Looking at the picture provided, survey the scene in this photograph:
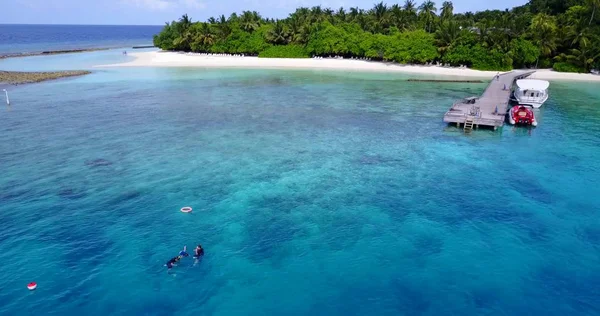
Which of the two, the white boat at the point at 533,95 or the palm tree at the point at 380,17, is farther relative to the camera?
the palm tree at the point at 380,17

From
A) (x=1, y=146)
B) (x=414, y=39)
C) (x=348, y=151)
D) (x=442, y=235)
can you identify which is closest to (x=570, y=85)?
(x=414, y=39)

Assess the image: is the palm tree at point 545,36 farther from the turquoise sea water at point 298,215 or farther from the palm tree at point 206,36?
the palm tree at point 206,36

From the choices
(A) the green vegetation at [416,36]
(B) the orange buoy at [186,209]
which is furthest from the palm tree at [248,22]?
(B) the orange buoy at [186,209]

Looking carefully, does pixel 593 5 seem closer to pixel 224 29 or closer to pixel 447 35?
pixel 447 35

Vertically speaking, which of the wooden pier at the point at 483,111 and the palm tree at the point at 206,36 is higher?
the palm tree at the point at 206,36

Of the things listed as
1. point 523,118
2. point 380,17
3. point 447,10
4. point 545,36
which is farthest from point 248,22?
point 523,118

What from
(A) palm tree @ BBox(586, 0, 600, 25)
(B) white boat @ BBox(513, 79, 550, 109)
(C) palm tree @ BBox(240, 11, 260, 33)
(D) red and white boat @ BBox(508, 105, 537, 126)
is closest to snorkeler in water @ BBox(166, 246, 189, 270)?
(D) red and white boat @ BBox(508, 105, 537, 126)
